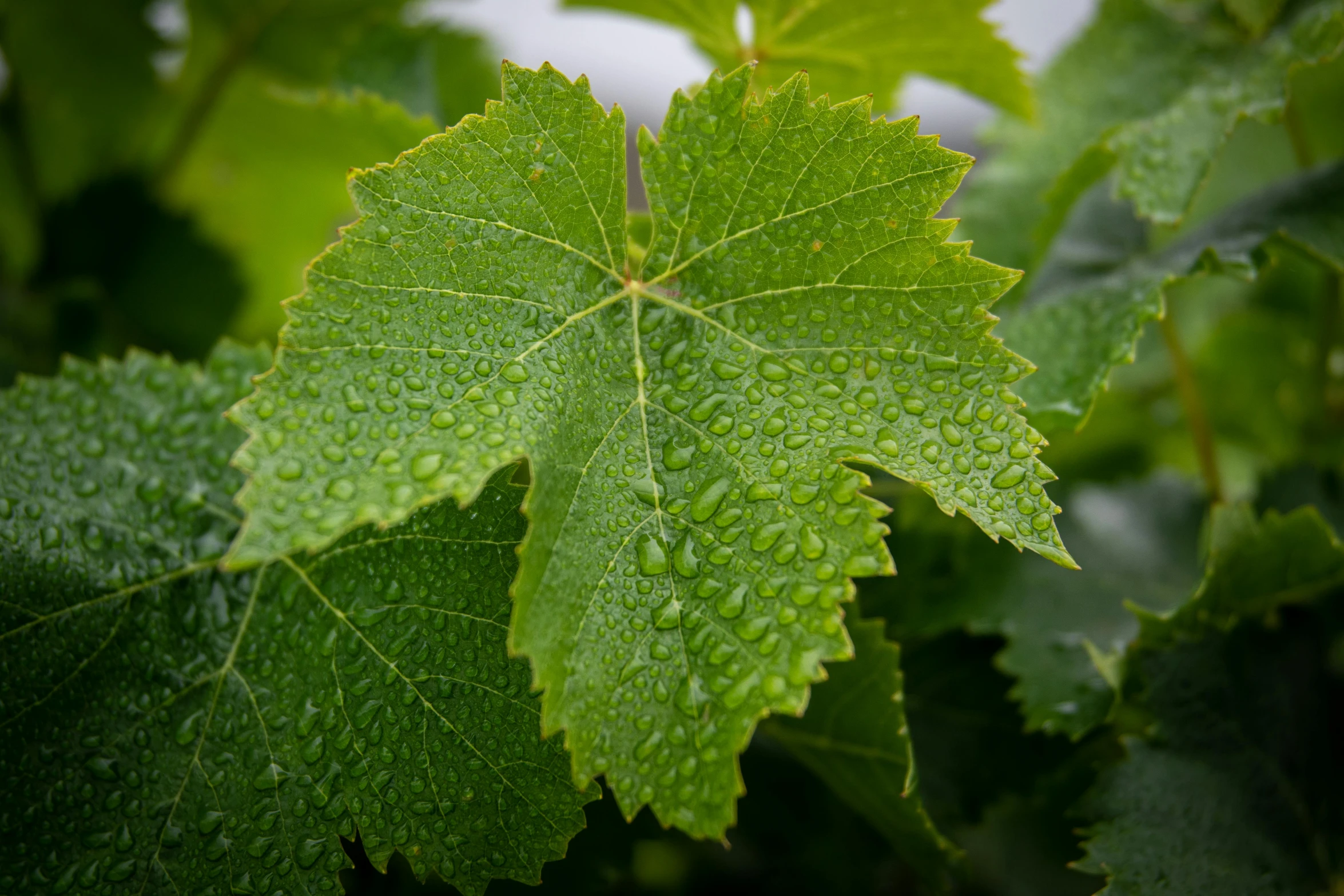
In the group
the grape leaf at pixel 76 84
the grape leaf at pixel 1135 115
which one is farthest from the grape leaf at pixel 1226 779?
the grape leaf at pixel 76 84

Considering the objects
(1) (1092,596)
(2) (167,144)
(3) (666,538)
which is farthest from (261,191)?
(1) (1092,596)

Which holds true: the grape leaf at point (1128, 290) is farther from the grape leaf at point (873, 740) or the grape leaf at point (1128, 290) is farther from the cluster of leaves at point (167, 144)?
the cluster of leaves at point (167, 144)

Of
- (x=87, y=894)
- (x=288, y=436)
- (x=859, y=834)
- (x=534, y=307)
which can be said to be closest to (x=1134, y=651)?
(x=859, y=834)

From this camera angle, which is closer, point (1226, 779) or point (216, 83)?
point (1226, 779)

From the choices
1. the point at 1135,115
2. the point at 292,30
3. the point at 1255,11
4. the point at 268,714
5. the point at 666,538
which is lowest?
the point at 268,714

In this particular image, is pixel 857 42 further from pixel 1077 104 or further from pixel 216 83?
pixel 216 83

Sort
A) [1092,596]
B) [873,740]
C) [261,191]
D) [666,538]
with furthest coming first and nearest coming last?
[261,191], [1092,596], [873,740], [666,538]

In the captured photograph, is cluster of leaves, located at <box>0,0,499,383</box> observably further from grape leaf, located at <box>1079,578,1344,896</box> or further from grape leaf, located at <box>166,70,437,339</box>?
grape leaf, located at <box>1079,578,1344,896</box>

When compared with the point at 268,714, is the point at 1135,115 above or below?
above
